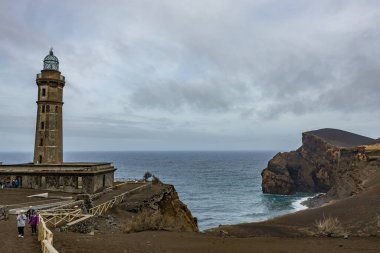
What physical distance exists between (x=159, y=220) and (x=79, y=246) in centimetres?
1125

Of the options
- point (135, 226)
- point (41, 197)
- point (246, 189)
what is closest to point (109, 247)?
point (135, 226)

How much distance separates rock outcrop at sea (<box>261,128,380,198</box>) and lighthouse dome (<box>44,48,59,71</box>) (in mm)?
58793

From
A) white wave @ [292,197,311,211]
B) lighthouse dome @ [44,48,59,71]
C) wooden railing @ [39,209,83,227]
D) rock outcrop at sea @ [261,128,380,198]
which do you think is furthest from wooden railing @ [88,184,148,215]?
rock outcrop at sea @ [261,128,380,198]

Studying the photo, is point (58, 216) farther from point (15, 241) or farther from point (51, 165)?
point (51, 165)

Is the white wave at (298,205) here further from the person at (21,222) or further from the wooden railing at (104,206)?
the person at (21,222)

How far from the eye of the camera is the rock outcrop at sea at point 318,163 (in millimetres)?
84875

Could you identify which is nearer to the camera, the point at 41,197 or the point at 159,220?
the point at 159,220

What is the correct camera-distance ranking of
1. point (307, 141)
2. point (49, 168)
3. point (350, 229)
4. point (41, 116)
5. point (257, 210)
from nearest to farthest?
1. point (350, 229)
2. point (49, 168)
3. point (41, 116)
4. point (257, 210)
5. point (307, 141)

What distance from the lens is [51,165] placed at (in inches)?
1624

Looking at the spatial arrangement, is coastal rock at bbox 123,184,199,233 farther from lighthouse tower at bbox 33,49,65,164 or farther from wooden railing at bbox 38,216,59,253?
lighthouse tower at bbox 33,49,65,164

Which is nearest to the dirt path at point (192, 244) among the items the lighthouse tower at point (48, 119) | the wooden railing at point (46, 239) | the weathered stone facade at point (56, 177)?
the wooden railing at point (46, 239)

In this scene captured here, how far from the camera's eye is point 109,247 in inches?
746

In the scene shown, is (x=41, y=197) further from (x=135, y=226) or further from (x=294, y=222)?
(x=294, y=222)

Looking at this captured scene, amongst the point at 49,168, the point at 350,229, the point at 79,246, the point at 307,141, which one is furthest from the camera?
the point at 307,141
